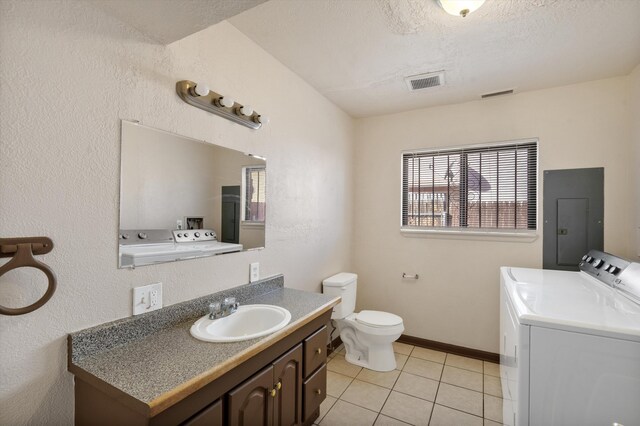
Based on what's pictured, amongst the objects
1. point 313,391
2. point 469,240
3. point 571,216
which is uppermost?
point 571,216

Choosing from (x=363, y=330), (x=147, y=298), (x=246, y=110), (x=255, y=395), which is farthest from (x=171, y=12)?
(x=363, y=330)

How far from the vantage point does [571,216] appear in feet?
7.82

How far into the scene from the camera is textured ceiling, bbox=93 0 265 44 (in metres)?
1.08

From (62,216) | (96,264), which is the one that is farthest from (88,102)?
(96,264)

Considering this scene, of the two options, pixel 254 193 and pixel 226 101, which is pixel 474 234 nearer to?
pixel 254 193

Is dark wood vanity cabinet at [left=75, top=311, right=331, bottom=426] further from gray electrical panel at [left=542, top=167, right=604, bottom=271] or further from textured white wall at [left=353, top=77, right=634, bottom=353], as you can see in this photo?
gray electrical panel at [left=542, top=167, right=604, bottom=271]

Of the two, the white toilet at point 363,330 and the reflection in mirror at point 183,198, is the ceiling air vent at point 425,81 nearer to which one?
the reflection in mirror at point 183,198

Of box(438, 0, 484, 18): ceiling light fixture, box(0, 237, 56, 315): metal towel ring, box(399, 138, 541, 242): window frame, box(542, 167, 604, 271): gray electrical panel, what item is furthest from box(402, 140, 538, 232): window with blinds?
box(0, 237, 56, 315): metal towel ring

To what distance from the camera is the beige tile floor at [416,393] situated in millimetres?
1927

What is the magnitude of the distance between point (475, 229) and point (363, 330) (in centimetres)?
147

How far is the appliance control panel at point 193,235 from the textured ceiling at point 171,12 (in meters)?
0.93

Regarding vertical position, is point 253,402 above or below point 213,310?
below

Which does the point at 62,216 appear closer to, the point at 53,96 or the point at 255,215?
the point at 53,96

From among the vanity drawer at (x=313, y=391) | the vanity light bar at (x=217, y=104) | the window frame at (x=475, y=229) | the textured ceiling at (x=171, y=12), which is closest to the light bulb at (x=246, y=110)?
the vanity light bar at (x=217, y=104)
